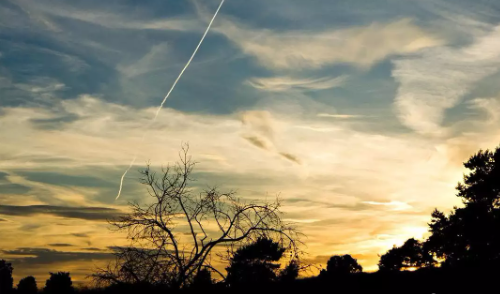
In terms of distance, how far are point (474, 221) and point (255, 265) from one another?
36736 mm

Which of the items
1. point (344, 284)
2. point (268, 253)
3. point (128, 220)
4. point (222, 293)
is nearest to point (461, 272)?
point (344, 284)

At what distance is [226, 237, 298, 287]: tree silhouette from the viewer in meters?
16.0

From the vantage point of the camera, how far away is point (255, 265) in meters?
16.9

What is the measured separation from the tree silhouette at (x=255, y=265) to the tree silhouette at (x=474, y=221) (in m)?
32.3

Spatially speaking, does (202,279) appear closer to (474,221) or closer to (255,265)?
(255,265)

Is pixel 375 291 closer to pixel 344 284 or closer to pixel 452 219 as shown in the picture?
pixel 344 284

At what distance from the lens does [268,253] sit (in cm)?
1681

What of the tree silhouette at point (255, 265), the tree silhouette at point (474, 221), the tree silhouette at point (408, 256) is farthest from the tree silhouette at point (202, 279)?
the tree silhouette at point (408, 256)

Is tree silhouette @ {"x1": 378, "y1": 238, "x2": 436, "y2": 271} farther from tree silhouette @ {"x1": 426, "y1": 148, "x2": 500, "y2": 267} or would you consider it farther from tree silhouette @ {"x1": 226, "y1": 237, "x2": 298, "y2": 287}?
tree silhouette @ {"x1": 226, "y1": 237, "x2": 298, "y2": 287}

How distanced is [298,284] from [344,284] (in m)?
1.33

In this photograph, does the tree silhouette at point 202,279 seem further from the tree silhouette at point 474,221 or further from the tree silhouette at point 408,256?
the tree silhouette at point 408,256

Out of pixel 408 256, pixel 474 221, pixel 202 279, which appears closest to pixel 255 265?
pixel 202 279

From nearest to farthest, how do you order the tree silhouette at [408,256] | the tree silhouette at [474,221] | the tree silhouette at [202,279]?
the tree silhouette at [202,279] < the tree silhouette at [474,221] < the tree silhouette at [408,256]

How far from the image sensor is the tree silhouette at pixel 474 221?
44.9 m
